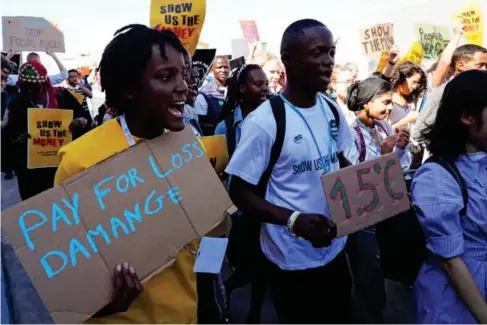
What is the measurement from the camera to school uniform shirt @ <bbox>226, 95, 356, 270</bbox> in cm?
214

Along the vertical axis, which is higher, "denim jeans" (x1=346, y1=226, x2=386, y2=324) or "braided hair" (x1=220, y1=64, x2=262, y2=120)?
"braided hair" (x1=220, y1=64, x2=262, y2=120)

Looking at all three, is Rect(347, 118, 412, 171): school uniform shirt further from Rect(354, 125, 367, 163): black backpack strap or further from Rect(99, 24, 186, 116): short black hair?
Rect(99, 24, 186, 116): short black hair

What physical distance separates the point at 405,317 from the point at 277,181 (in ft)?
6.91

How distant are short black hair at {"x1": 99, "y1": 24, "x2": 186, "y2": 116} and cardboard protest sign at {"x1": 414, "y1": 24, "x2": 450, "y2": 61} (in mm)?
5469

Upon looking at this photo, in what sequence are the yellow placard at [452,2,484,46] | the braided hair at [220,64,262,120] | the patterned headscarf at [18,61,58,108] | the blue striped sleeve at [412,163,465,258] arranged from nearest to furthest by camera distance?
the blue striped sleeve at [412,163,465,258], the braided hair at [220,64,262,120], the patterned headscarf at [18,61,58,108], the yellow placard at [452,2,484,46]

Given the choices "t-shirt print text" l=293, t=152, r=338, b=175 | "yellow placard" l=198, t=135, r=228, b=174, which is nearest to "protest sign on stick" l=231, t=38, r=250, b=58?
"yellow placard" l=198, t=135, r=228, b=174

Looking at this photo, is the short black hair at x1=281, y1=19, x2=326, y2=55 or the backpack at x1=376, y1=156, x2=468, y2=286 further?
the short black hair at x1=281, y1=19, x2=326, y2=55

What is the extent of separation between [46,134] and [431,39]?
502cm

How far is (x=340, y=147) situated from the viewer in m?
2.37

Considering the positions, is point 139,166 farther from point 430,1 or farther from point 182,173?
point 430,1

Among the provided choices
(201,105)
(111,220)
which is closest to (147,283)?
(111,220)

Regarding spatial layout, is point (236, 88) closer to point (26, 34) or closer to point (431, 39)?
point (26, 34)

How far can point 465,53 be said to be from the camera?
4.05 meters

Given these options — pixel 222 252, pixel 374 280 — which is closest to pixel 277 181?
pixel 222 252
